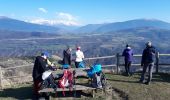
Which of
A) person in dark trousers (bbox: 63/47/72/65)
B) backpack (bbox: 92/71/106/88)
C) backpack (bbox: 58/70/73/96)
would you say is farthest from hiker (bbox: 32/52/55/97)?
person in dark trousers (bbox: 63/47/72/65)

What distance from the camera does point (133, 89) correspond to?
1708 cm

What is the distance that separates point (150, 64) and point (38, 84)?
5689 mm

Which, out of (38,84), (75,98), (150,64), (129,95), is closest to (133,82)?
(150,64)

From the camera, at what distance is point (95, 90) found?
1661cm

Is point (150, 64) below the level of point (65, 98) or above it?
above

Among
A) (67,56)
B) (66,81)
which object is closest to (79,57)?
(67,56)

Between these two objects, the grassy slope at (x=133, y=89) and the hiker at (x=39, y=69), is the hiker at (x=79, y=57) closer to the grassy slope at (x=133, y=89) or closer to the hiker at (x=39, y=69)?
the grassy slope at (x=133, y=89)

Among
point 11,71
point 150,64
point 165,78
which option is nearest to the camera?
point 150,64

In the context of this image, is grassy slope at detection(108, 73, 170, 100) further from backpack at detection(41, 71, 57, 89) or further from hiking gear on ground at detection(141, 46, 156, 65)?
backpack at detection(41, 71, 57, 89)

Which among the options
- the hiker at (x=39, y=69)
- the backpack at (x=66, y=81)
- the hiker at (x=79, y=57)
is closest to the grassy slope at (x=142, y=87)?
the hiker at (x=79, y=57)

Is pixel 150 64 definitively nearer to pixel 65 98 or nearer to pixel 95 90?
pixel 95 90

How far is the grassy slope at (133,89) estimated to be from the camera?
16.1 metres

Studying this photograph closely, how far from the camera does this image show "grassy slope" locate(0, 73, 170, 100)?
16.1m

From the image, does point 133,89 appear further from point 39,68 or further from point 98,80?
point 39,68
